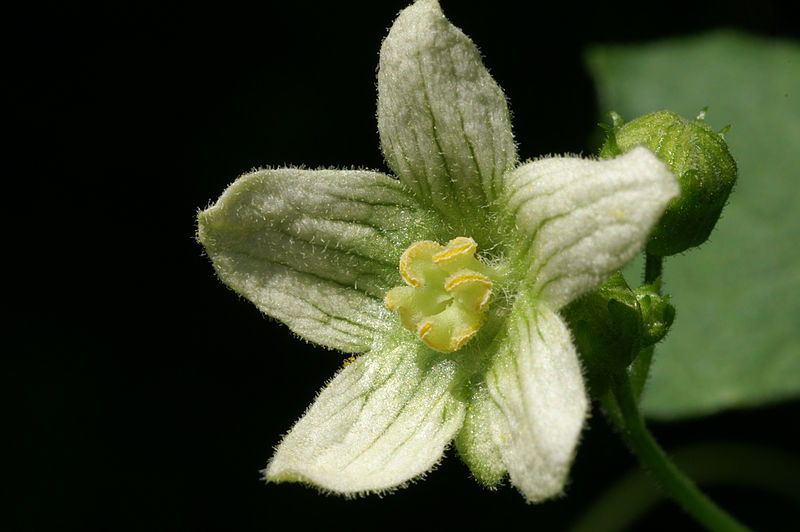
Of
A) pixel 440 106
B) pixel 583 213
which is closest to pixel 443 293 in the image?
pixel 440 106

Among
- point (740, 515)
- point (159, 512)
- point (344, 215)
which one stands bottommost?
point (740, 515)

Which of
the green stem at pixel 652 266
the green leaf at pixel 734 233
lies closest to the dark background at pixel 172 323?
the green leaf at pixel 734 233

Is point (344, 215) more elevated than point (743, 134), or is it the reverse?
point (344, 215)

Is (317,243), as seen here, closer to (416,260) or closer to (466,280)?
(416,260)

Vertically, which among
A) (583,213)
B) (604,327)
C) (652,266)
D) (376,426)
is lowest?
(376,426)

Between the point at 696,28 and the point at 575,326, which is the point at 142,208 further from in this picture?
the point at 696,28

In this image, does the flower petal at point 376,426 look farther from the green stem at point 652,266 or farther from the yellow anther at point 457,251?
the green stem at point 652,266

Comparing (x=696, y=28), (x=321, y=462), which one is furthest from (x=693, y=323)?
(x=321, y=462)
